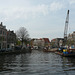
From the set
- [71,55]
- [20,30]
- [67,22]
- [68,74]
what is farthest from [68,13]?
[68,74]

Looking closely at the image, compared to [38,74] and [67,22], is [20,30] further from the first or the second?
[38,74]

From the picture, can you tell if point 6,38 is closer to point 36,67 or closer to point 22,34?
point 22,34

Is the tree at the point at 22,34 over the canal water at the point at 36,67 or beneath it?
over

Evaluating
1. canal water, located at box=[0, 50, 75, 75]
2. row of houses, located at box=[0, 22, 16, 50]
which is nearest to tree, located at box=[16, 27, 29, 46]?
row of houses, located at box=[0, 22, 16, 50]

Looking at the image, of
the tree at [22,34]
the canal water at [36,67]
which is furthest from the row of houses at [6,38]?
the canal water at [36,67]

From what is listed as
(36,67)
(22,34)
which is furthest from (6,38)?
(36,67)

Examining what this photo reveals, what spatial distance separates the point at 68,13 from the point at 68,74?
7547cm

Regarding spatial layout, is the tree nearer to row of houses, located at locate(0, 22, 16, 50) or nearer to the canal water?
row of houses, located at locate(0, 22, 16, 50)

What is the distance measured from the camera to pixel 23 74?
1803 cm

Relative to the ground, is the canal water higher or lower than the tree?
lower

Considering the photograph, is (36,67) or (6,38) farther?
(6,38)

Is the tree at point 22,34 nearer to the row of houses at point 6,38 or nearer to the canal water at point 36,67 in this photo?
the row of houses at point 6,38

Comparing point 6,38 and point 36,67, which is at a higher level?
point 6,38

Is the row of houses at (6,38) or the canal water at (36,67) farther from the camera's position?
the row of houses at (6,38)
